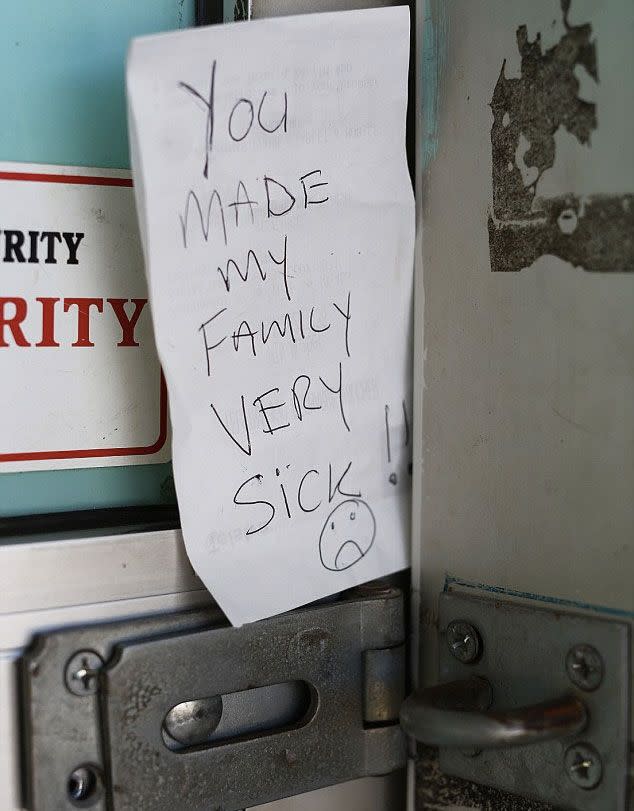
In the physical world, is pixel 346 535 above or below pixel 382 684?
above

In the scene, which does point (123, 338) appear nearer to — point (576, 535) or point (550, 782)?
point (576, 535)

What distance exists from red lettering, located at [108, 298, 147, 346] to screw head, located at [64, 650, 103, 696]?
0.27m

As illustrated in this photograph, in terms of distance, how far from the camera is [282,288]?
85 centimetres

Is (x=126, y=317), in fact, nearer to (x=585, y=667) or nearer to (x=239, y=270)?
(x=239, y=270)

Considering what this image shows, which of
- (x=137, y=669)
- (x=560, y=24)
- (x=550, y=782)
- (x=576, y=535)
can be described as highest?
(x=560, y=24)

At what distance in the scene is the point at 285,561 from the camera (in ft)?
2.87

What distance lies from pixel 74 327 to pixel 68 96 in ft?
0.65

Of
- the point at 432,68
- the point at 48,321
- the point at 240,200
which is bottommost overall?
the point at 48,321

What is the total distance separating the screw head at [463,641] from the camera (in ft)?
2.87

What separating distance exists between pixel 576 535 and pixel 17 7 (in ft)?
2.12

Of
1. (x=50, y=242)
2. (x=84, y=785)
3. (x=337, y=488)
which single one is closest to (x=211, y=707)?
(x=84, y=785)

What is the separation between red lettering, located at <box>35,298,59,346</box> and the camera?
80 centimetres

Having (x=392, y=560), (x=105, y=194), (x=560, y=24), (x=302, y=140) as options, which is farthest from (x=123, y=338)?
(x=560, y=24)

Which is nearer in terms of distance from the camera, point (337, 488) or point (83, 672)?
point (83, 672)
